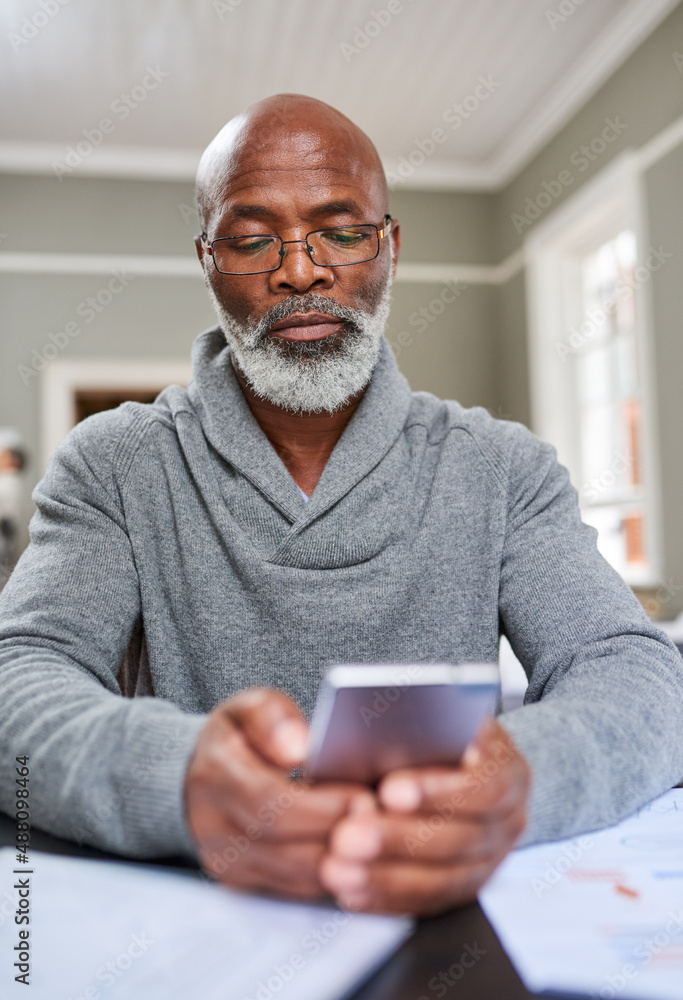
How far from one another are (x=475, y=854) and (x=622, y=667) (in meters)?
0.37

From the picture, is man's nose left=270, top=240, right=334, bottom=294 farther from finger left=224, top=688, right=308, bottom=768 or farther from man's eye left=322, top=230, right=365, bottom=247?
finger left=224, top=688, right=308, bottom=768

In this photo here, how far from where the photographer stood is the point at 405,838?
0.49 meters

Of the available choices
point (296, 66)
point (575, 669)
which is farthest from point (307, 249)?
point (296, 66)

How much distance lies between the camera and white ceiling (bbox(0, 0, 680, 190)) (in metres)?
3.42

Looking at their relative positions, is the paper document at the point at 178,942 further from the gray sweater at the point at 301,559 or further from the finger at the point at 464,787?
the gray sweater at the point at 301,559

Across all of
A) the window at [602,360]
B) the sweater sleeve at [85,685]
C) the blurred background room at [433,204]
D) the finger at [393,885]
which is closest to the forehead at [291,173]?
the sweater sleeve at [85,685]

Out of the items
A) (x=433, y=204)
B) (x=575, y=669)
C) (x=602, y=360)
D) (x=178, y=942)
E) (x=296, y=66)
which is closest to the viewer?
(x=178, y=942)

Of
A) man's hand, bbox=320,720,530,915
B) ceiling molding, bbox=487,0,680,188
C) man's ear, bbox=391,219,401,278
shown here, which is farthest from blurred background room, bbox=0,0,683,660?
man's hand, bbox=320,720,530,915

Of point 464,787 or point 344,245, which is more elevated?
point 344,245

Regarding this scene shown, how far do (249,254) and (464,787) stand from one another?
83 centimetres

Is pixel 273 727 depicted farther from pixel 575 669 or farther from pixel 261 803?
pixel 575 669

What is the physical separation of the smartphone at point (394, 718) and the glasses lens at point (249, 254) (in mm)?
771

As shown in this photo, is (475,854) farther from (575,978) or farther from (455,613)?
(455,613)

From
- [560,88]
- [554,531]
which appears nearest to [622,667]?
[554,531]
